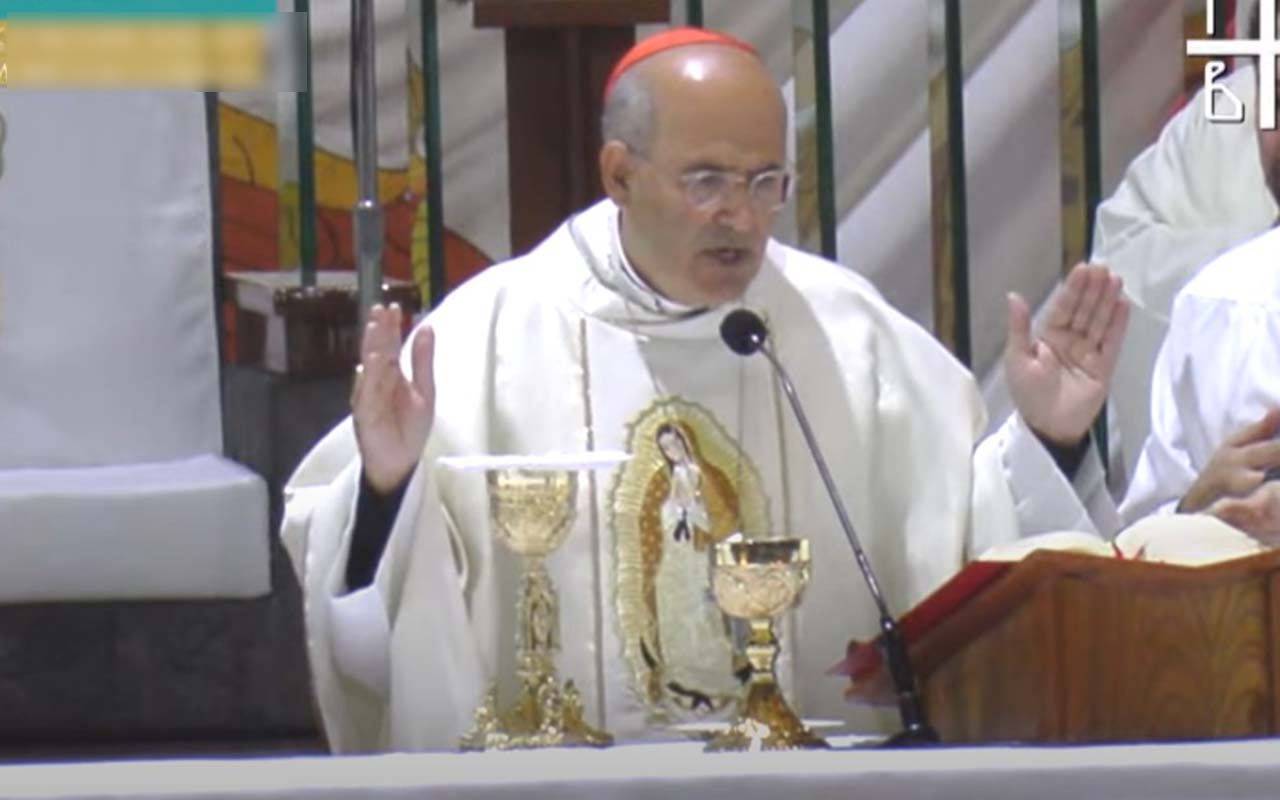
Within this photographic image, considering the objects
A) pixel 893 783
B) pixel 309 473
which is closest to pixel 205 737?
pixel 309 473

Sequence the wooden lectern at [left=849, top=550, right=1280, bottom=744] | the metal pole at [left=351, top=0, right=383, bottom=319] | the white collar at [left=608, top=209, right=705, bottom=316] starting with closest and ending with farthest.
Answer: the wooden lectern at [left=849, top=550, right=1280, bottom=744]
the white collar at [left=608, top=209, right=705, bottom=316]
the metal pole at [left=351, top=0, right=383, bottom=319]

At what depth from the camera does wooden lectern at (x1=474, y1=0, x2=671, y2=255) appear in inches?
179

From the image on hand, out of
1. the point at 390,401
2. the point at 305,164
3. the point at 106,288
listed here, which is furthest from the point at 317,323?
the point at 390,401

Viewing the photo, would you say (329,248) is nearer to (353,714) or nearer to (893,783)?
(353,714)

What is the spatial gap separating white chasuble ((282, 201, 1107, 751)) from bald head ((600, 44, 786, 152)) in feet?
0.63

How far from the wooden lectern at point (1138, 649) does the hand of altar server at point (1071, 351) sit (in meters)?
0.55

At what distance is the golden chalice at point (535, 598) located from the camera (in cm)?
296

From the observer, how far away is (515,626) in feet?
11.2

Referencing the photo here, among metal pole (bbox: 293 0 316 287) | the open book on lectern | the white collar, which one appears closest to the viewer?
the open book on lectern

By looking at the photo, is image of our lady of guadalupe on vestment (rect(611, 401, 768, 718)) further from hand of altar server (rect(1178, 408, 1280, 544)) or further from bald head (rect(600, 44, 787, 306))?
hand of altar server (rect(1178, 408, 1280, 544))

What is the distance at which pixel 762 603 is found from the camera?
283cm

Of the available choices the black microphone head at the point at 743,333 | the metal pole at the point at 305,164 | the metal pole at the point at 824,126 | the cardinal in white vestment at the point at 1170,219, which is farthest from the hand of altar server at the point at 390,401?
the cardinal in white vestment at the point at 1170,219

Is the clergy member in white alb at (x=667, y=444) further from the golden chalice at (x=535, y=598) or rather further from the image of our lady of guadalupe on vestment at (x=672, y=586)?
the golden chalice at (x=535, y=598)

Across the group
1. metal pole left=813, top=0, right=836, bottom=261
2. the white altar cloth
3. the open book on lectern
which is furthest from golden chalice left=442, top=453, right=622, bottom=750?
metal pole left=813, top=0, right=836, bottom=261
